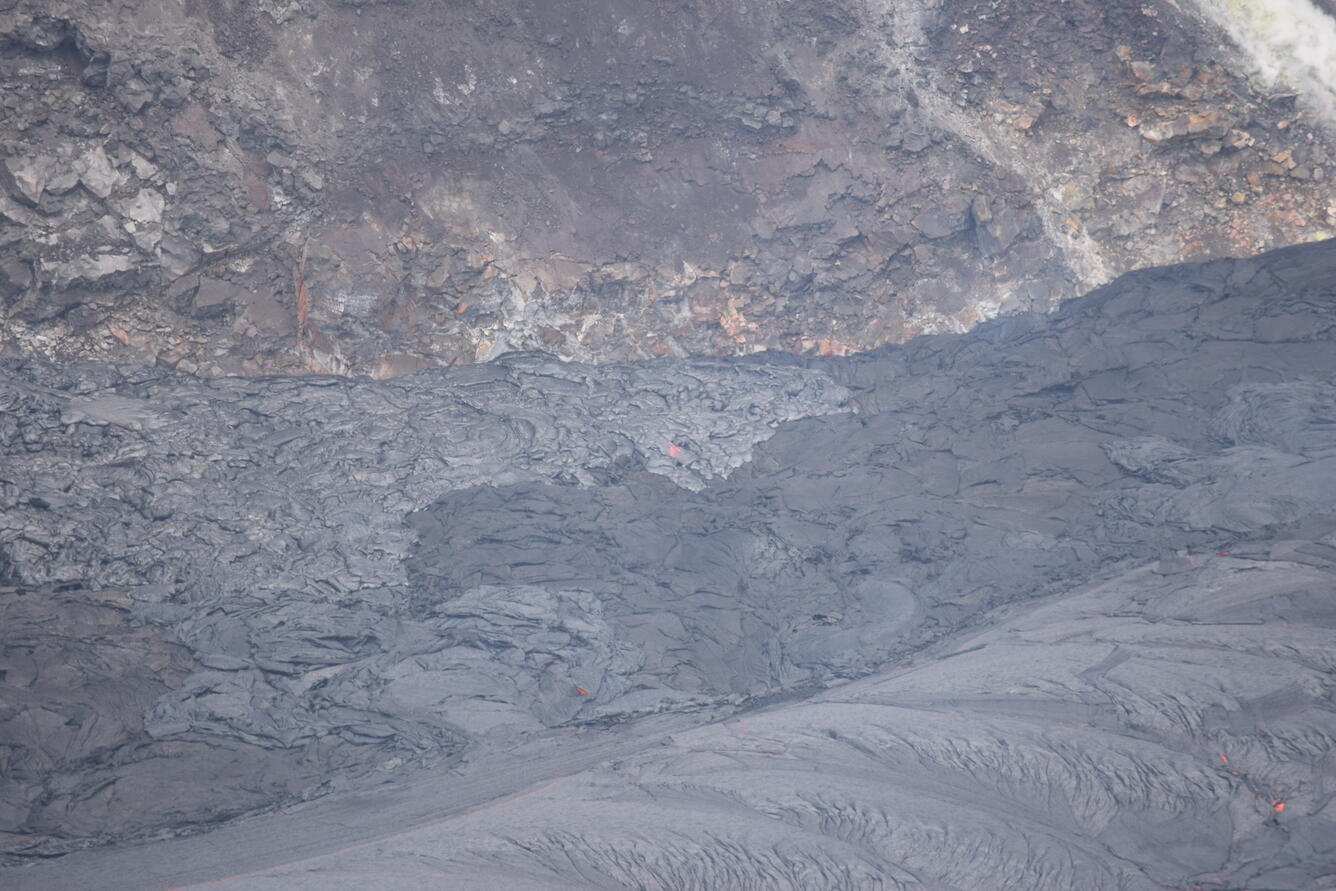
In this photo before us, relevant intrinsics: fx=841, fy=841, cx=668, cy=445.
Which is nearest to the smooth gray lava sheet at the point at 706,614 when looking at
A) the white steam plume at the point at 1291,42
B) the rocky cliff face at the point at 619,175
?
the rocky cliff face at the point at 619,175

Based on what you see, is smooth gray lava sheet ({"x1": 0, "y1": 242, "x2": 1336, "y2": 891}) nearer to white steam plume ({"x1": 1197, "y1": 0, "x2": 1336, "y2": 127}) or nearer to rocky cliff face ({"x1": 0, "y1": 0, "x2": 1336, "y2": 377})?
rocky cliff face ({"x1": 0, "y1": 0, "x2": 1336, "y2": 377})

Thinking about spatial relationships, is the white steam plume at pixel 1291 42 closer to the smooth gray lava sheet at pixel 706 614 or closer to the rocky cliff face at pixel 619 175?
the rocky cliff face at pixel 619 175

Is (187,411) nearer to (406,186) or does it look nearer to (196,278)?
(196,278)

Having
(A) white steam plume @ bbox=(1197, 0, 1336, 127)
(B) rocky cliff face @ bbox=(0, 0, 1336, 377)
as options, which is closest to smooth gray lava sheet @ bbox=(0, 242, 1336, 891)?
(B) rocky cliff face @ bbox=(0, 0, 1336, 377)

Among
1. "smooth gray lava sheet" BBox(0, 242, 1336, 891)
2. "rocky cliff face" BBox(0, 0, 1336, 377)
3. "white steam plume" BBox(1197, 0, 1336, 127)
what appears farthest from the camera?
"white steam plume" BBox(1197, 0, 1336, 127)

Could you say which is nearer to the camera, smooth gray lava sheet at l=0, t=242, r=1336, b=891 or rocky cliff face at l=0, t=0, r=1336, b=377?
smooth gray lava sheet at l=0, t=242, r=1336, b=891

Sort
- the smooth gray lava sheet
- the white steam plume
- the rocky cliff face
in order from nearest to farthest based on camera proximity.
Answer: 1. the smooth gray lava sheet
2. the rocky cliff face
3. the white steam plume

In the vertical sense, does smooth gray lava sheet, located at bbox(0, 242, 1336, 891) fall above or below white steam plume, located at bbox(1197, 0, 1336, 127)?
below
